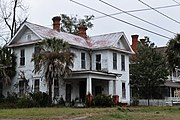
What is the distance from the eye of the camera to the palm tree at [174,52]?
32.8m

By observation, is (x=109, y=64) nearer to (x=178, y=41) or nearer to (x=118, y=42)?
(x=118, y=42)

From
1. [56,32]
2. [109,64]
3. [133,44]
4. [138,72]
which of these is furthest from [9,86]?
[133,44]

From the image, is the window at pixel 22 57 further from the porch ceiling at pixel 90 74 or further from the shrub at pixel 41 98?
the porch ceiling at pixel 90 74

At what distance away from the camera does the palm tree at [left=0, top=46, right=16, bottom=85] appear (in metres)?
35.8

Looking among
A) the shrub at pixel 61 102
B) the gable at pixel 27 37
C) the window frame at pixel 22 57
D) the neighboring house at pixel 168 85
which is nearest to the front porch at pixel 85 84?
the shrub at pixel 61 102

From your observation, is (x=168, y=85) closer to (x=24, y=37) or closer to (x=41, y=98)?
(x=24, y=37)

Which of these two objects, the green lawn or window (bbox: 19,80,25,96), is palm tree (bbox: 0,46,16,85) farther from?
the green lawn

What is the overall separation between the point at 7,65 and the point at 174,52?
1721 centimetres

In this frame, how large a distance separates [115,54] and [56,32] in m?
7.21

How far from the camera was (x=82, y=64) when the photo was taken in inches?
1507

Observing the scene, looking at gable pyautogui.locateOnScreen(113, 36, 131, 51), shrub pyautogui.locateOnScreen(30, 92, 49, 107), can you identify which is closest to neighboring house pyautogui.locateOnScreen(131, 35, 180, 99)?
gable pyautogui.locateOnScreen(113, 36, 131, 51)

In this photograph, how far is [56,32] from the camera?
1516 inches

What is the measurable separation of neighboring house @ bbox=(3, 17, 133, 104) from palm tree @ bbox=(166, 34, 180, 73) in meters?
6.63

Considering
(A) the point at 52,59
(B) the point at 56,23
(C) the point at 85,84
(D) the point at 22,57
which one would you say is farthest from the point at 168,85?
(A) the point at 52,59
